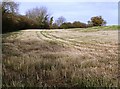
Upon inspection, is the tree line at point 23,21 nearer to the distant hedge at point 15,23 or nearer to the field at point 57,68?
the distant hedge at point 15,23

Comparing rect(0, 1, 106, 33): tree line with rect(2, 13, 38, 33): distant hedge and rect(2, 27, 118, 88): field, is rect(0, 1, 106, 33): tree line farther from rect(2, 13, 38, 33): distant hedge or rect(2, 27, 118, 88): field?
rect(2, 27, 118, 88): field

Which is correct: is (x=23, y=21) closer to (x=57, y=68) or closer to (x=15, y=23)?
(x=15, y=23)

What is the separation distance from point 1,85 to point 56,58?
2.13m

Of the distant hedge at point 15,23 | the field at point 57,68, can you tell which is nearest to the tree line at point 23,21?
the distant hedge at point 15,23

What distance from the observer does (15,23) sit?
1448 cm

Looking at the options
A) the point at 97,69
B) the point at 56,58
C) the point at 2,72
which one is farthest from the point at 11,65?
the point at 97,69

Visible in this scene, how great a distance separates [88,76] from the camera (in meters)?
5.19

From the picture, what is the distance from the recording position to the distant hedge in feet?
42.4

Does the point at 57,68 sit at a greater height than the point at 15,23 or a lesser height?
lesser

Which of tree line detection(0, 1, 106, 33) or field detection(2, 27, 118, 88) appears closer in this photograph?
field detection(2, 27, 118, 88)

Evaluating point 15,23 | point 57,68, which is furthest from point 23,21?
point 57,68

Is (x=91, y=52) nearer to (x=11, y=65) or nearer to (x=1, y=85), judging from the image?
(x=11, y=65)

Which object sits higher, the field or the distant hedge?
the distant hedge

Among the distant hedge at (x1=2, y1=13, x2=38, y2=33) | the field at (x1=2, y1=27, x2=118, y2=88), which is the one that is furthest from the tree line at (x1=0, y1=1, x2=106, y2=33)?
the field at (x1=2, y1=27, x2=118, y2=88)
